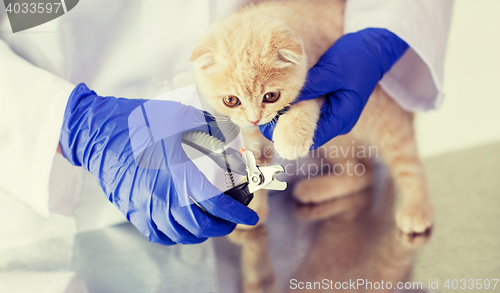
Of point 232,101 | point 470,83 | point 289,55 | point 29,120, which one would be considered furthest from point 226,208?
point 470,83

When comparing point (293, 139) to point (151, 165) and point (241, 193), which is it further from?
point (151, 165)

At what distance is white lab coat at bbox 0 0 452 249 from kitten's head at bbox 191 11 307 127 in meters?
0.16

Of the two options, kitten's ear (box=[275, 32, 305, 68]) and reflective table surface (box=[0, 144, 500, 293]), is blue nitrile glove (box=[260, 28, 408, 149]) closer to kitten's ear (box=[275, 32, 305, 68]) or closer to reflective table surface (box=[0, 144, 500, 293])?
kitten's ear (box=[275, 32, 305, 68])

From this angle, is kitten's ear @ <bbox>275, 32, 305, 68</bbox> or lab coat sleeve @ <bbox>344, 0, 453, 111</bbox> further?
lab coat sleeve @ <bbox>344, 0, 453, 111</bbox>

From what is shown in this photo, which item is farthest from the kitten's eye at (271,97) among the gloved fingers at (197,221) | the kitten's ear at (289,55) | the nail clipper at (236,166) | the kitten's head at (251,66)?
the gloved fingers at (197,221)

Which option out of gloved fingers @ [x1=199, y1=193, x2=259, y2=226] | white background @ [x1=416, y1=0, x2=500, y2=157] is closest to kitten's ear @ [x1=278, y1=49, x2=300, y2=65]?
gloved fingers @ [x1=199, y1=193, x2=259, y2=226]

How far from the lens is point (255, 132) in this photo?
1343mm

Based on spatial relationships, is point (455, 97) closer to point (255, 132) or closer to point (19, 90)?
point (255, 132)

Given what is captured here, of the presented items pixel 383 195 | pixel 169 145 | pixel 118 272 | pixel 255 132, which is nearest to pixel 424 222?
pixel 383 195

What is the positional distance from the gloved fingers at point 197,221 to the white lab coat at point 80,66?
418mm

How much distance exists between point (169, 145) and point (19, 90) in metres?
0.56

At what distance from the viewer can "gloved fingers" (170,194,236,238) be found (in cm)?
91

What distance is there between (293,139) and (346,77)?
327 mm

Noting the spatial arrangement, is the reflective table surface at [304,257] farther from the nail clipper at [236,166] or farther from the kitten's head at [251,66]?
the kitten's head at [251,66]
